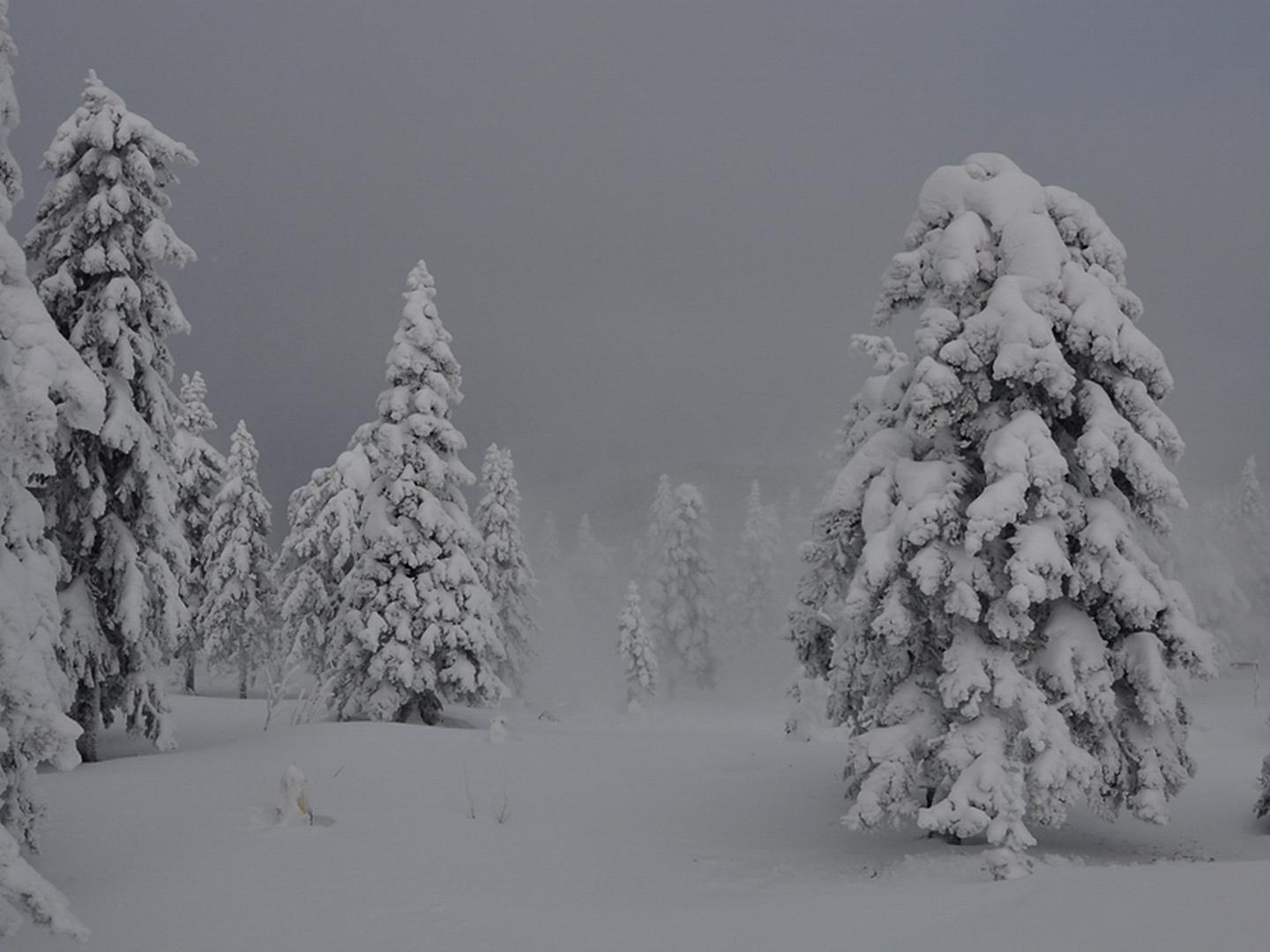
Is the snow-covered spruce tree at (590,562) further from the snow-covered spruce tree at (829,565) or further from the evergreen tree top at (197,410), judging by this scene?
the snow-covered spruce tree at (829,565)

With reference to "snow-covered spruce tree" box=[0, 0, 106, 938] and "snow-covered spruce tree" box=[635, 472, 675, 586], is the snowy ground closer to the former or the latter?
"snow-covered spruce tree" box=[0, 0, 106, 938]

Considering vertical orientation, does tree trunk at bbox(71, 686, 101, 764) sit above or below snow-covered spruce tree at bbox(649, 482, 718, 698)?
below

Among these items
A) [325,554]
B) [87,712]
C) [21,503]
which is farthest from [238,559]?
[21,503]

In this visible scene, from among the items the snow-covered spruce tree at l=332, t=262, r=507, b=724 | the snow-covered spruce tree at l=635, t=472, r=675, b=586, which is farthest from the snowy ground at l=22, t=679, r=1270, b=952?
the snow-covered spruce tree at l=635, t=472, r=675, b=586

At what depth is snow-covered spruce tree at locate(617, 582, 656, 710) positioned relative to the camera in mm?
58625

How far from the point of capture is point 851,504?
1389 centimetres

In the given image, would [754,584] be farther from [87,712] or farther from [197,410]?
[87,712]

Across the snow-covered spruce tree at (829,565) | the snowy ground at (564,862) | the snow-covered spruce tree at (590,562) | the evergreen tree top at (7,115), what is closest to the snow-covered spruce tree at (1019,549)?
the snow-covered spruce tree at (829,565)

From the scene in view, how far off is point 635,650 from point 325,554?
105 ft

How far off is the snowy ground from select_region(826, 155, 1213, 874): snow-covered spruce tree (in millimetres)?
1257

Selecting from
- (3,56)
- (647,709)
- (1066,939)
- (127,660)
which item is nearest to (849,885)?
(1066,939)

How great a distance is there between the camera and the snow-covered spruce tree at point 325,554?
2820 centimetres

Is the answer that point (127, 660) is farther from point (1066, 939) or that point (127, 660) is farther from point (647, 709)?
point (647, 709)

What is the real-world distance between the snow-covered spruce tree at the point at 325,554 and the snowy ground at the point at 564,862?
7.44 m
